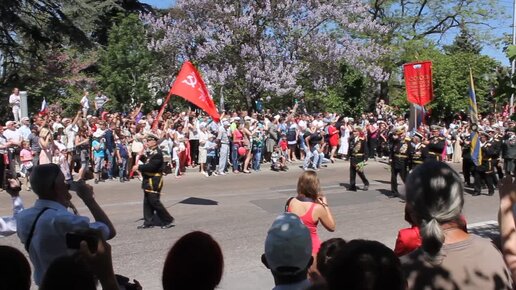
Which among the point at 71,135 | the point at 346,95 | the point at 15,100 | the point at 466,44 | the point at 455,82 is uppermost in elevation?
the point at 466,44

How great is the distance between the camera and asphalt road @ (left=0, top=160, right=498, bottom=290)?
7.32 metres

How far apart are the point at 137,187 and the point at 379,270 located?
42.3ft

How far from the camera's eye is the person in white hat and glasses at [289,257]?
2.86 metres

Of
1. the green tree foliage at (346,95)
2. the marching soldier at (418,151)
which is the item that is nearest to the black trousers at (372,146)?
the green tree foliage at (346,95)

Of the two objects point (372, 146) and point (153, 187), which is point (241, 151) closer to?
point (372, 146)

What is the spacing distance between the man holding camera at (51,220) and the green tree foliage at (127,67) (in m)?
20.6

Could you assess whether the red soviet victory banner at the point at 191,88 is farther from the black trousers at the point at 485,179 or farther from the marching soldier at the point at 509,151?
the marching soldier at the point at 509,151

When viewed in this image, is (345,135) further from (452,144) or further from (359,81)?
(359,81)

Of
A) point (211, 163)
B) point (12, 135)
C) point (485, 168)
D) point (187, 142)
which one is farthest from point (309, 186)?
point (187, 142)

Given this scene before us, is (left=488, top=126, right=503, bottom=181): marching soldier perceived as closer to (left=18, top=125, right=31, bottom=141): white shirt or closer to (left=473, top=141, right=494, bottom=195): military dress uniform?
(left=473, top=141, right=494, bottom=195): military dress uniform

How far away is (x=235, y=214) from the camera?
10.9 meters

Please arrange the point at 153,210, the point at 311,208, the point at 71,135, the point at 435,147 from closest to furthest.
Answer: the point at 311,208
the point at 153,210
the point at 435,147
the point at 71,135

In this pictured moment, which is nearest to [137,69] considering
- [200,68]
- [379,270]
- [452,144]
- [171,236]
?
[200,68]

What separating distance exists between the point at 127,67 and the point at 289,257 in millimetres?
21945
